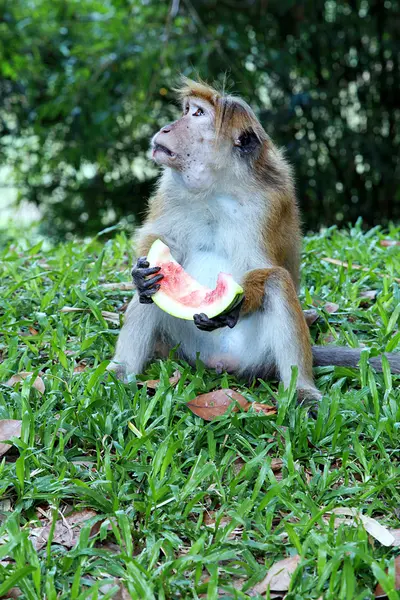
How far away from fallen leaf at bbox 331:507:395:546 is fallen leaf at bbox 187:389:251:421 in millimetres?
692

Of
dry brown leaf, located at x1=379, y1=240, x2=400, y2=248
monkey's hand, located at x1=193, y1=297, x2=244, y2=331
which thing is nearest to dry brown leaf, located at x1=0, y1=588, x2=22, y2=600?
monkey's hand, located at x1=193, y1=297, x2=244, y2=331

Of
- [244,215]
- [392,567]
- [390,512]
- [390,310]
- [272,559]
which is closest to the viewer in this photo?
[392,567]

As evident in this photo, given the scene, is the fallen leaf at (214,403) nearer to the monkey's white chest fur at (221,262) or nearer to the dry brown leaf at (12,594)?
the monkey's white chest fur at (221,262)

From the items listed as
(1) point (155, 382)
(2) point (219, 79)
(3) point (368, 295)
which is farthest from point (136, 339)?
(2) point (219, 79)

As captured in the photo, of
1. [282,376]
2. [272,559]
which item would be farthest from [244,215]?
[272,559]

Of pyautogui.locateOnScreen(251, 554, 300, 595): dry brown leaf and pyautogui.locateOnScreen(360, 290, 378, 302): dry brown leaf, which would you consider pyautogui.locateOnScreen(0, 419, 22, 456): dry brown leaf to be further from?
pyautogui.locateOnScreen(360, 290, 378, 302): dry brown leaf

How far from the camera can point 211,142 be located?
356cm

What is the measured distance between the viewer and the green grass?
95.4 inches

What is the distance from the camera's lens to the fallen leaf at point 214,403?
10.6 ft

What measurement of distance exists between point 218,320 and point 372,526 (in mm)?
1088

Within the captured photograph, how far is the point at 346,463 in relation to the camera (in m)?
2.97

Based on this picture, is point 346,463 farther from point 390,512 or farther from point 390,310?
point 390,310

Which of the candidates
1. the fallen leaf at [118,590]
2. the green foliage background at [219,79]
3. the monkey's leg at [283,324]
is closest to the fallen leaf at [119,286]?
the monkey's leg at [283,324]

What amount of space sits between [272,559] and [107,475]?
66 centimetres
